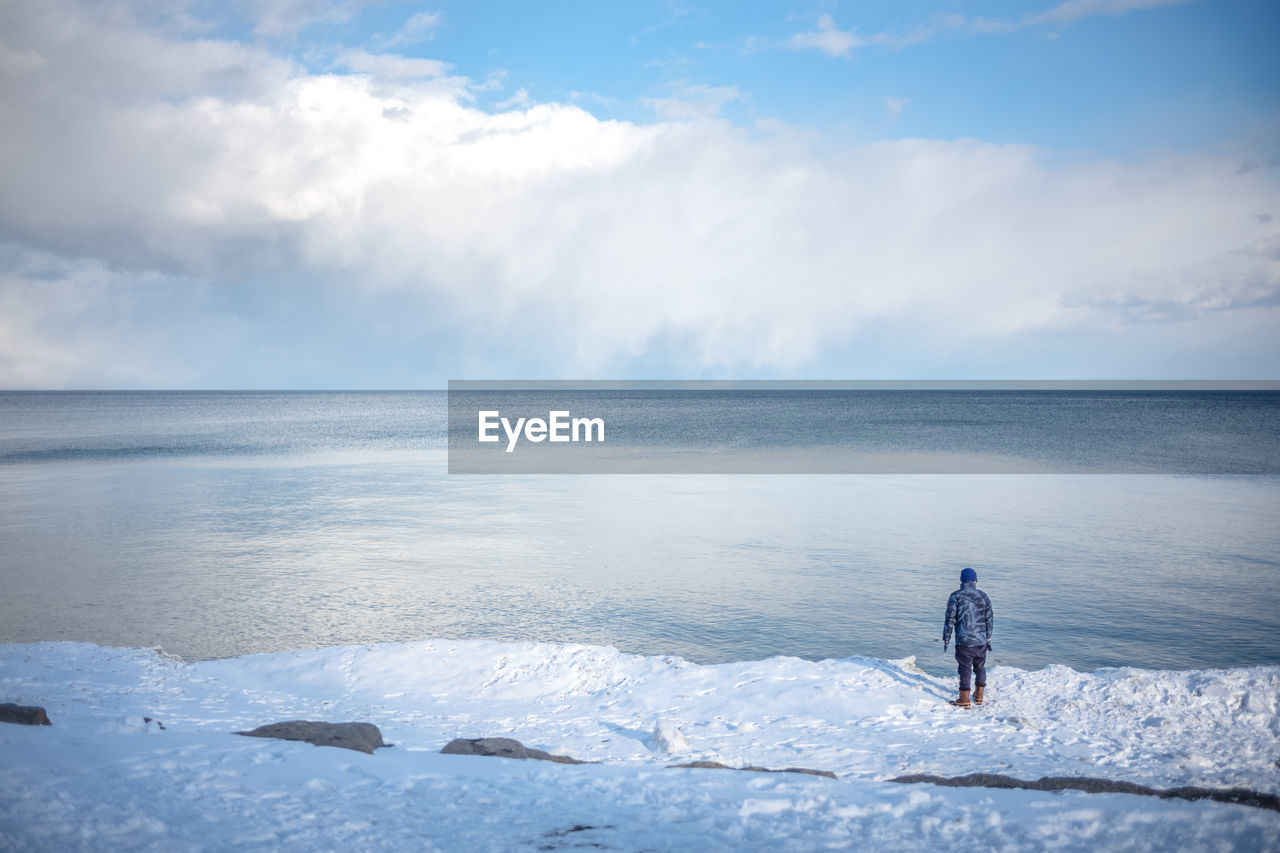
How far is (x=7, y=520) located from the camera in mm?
29562

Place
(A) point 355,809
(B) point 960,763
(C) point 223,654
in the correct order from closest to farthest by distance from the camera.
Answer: (A) point 355,809, (B) point 960,763, (C) point 223,654

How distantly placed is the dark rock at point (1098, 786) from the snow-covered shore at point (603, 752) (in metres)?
0.44

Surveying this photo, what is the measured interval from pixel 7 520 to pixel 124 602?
49.8ft

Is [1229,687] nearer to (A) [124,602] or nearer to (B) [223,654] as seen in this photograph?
(B) [223,654]

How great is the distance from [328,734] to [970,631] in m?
9.61

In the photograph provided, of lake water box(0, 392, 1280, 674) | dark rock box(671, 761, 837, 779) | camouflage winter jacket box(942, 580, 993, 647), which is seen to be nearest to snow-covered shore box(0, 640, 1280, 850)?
dark rock box(671, 761, 837, 779)

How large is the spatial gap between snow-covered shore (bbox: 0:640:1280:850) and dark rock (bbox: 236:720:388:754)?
0.37m

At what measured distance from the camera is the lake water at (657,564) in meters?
16.9

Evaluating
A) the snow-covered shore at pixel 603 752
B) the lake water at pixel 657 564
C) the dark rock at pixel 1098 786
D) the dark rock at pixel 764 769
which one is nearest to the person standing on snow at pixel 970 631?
the snow-covered shore at pixel 603 752

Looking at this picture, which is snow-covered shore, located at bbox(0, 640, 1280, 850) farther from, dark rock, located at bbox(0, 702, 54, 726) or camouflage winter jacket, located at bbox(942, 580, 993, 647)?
camouflage winter jacket, located at bbox(942, 580, 993, 647)

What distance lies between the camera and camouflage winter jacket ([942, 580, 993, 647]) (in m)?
12.7

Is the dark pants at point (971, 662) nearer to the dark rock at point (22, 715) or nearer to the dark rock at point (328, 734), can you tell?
the dark rock at point (328, 734)

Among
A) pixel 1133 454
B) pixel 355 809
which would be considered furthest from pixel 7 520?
pixel 1133 454

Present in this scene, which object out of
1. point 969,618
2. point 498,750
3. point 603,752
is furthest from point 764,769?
point 969,618
